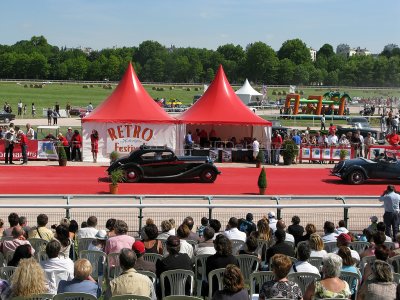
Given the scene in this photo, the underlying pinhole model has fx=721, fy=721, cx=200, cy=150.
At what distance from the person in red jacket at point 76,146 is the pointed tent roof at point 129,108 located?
1348 mm

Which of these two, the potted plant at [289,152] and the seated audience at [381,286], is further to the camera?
the potted plant at [289,152]

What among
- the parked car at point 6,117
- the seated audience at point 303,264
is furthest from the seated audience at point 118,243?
the parked car at point 6,117

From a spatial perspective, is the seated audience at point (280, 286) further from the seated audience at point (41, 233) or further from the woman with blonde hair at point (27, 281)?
the seated audience at point (41, 233)

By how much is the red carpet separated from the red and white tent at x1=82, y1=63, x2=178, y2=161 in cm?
199

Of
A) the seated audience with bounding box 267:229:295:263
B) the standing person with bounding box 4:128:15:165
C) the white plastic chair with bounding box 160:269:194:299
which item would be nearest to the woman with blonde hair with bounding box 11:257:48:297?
the white plastic chair with bounding box 160:269:194:299

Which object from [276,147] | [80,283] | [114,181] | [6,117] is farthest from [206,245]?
[6,117]

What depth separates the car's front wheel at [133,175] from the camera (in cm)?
2825

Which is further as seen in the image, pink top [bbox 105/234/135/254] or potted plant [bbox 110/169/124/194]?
potted plant [bbox 110/169/124/194]

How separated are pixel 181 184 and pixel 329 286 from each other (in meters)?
20.2

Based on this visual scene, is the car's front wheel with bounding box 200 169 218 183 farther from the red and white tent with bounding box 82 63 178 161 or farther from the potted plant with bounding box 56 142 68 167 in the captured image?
the potted plant with bounding box 56 142 68 167

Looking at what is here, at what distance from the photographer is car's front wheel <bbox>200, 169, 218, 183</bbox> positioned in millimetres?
28719

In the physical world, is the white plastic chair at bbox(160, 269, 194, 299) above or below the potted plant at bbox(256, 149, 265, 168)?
above

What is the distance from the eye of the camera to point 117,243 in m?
12.0

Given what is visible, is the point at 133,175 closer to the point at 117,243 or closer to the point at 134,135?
the point at 134,135
